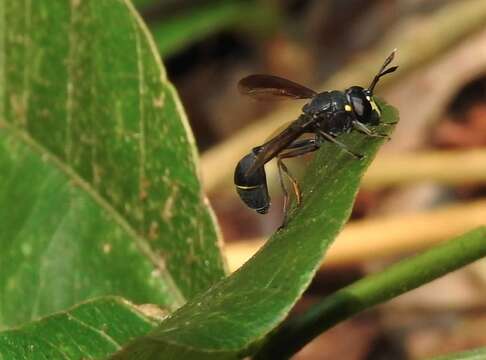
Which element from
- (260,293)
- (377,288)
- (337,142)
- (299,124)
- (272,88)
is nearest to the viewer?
(260,293)

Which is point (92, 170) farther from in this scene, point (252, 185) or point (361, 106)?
point (361, 106)

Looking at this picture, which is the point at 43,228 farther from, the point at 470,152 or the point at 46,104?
the point at 470,152

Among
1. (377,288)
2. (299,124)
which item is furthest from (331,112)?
(377,288)

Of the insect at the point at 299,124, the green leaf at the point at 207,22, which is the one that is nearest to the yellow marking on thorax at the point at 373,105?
the insect at the point at 299,124

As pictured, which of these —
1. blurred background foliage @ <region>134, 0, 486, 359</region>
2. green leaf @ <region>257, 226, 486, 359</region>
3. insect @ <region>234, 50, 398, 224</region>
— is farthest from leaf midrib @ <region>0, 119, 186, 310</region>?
blurred background foliage @ <region>134, 0, 486, 359</region>

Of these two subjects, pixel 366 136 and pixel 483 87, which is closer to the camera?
pixel 366 136

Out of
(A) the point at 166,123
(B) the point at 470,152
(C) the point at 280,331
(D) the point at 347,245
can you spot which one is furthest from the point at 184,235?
(B) the point at 470,152

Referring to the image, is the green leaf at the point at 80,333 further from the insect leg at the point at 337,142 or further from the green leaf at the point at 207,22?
the green leaf at the point at 207,22
